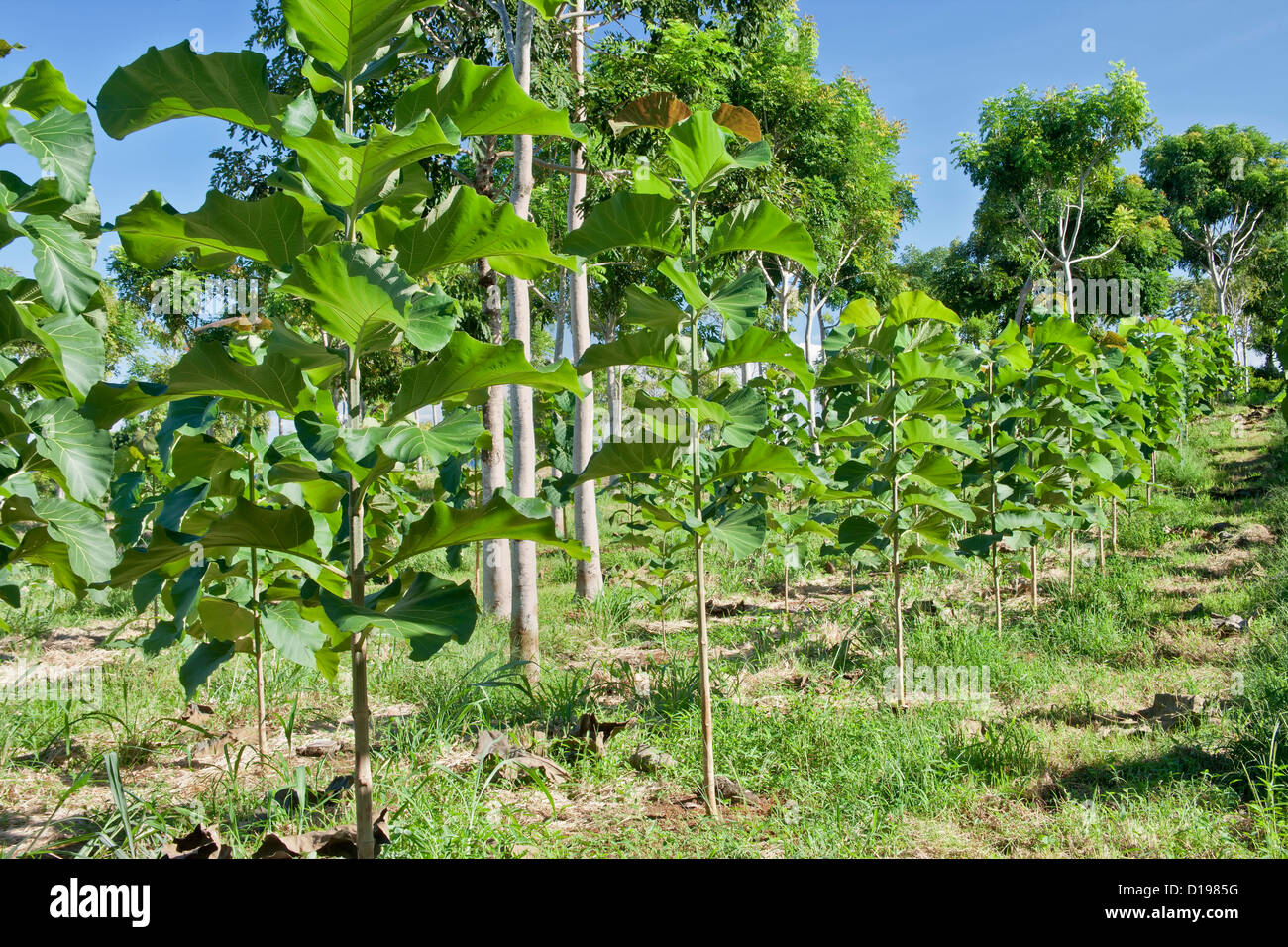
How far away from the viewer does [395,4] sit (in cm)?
191

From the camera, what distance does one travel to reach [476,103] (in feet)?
6.62

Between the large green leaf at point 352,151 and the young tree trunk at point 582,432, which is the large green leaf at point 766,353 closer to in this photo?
the large green leaf at point 352,151

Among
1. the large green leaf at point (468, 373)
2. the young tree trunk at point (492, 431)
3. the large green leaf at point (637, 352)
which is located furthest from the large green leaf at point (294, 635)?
the young tree trunk at point (492, 431)

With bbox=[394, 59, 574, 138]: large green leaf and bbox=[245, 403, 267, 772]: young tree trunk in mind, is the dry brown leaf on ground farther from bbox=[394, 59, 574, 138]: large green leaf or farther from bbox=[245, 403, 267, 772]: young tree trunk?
bbox=[394, 59, 574, 138]: large green leaf

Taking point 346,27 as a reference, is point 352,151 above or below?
below

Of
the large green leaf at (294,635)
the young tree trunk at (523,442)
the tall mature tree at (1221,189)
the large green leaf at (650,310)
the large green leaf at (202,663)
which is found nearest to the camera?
the large green leaf at (202,663)

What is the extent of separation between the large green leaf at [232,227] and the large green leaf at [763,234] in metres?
1.45

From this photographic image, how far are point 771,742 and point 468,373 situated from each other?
98.3 inches

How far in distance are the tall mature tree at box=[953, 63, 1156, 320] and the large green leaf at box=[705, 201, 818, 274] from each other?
18.6 m

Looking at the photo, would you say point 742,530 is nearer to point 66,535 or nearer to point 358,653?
point 358,653

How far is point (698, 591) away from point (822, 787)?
0.94 meters

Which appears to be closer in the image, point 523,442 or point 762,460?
point 762,460

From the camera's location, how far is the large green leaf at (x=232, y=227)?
6.17 feet

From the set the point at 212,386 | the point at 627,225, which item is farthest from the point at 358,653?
the point at 627,225
